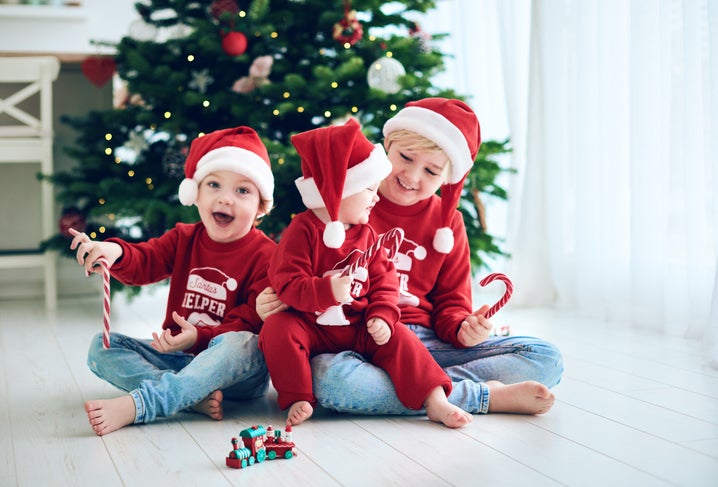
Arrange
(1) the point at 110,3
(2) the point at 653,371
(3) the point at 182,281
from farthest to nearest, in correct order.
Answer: (1) the point at 110,3 < (2) the point at 653,371 < (3) the point at 182,281

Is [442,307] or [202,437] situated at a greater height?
[442,307]

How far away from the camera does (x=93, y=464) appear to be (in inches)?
58.0

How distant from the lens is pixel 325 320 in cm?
177

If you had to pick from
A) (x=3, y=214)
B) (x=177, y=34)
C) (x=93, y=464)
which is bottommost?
(x=93, y=464)

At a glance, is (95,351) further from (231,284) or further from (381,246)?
(381,246)

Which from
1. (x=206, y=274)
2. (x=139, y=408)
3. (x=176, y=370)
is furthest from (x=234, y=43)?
(x=139, y=408)

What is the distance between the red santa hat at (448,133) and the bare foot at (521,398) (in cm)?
36

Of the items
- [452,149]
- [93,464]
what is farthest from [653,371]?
[93,464]

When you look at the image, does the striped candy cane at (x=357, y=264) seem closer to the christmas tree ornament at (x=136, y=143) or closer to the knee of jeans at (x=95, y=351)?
the knee of jeans at (x=95, y=351)

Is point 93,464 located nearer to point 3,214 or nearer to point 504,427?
point 504,427

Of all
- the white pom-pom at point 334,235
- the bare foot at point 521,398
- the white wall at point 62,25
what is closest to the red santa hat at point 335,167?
the white pom-pom at point 334,235

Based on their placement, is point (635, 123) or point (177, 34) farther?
point (177, 34)

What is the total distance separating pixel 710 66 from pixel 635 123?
40cm

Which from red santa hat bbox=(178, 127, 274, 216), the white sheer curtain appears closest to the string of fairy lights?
the white sheer curtain
